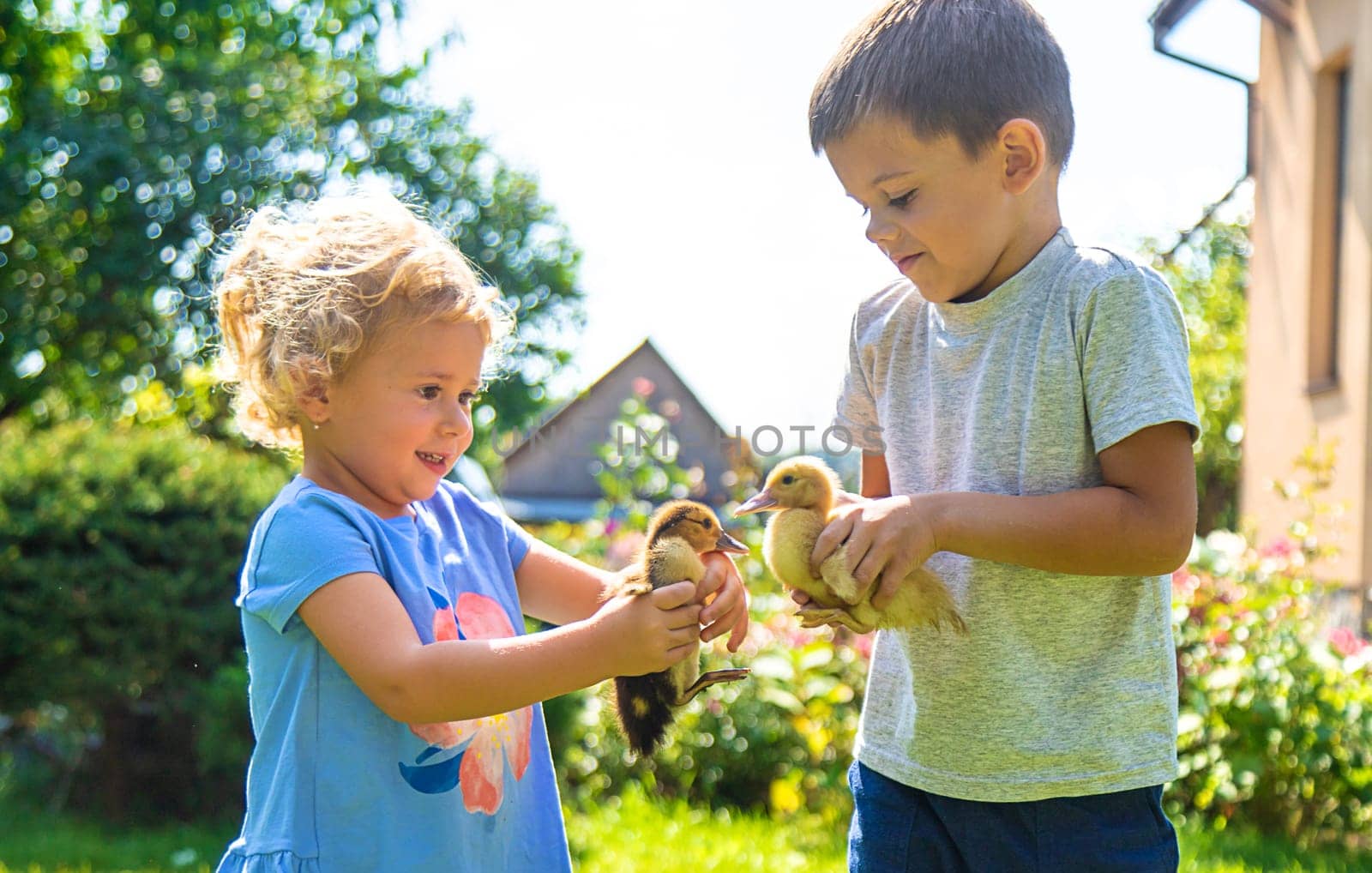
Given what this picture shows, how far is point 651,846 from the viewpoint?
16.4 feet

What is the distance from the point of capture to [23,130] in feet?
53.1

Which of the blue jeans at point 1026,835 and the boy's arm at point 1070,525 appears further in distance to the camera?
the blue jeans at point 1026,835

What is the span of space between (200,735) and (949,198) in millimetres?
5199

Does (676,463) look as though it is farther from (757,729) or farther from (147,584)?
(147,584)

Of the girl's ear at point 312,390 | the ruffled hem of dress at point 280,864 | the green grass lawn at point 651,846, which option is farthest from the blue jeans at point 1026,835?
the green grass lawn at point 651,846

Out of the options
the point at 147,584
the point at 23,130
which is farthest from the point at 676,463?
the point at 23,130

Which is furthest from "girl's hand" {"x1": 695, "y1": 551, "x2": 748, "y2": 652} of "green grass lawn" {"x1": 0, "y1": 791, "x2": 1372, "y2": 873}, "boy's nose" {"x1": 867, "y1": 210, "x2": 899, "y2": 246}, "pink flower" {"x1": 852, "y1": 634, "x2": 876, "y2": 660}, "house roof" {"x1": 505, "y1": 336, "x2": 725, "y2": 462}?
"house roof" {"x1": 505, "y1": 336, "x2": 725, "y2": 462}

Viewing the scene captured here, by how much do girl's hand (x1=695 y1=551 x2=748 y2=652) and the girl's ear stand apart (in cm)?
72

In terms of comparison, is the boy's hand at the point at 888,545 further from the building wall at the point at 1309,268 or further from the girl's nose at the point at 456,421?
the building wall at the point at 1309,268

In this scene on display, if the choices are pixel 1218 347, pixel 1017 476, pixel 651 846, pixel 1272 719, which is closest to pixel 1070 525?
pixel 1017 476

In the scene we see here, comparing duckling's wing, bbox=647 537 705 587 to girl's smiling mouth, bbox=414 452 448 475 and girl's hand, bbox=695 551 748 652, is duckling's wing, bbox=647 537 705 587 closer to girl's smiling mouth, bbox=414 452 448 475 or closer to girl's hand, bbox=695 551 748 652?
girl's hand, bbox=695 551 748 652

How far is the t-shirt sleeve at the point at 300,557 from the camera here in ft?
5.99

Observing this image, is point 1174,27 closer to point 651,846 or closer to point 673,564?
point 651,846

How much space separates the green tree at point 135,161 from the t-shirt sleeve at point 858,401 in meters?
14.2
